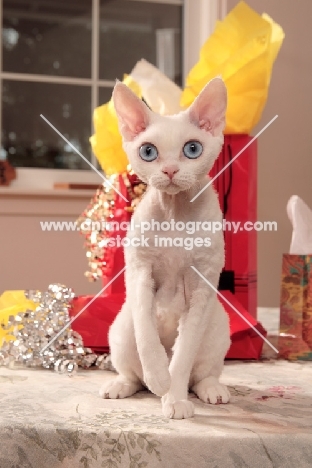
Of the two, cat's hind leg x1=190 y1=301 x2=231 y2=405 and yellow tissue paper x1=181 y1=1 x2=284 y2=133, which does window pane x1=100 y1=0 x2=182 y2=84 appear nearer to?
yellow tissue paper x1=181 y1=1 x2=284 y2=133

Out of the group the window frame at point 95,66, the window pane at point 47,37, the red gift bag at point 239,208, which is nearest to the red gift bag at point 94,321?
the red gift bag at point 239,208

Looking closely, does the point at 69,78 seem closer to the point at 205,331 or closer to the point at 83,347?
the point at 83,347

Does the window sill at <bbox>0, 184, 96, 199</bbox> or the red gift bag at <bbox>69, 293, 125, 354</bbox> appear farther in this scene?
the window sill at <bbox>0, 184, 96, 199</bbox>

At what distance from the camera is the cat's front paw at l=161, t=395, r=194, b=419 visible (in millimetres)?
625

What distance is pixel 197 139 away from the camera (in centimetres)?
66

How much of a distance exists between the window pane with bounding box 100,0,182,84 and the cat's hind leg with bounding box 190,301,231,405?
1405 millimetres

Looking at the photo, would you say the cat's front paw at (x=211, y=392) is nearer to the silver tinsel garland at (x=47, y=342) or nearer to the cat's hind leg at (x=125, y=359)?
the cat's hind leg at (x=125, y=359)

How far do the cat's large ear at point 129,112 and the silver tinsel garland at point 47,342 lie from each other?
366 mm

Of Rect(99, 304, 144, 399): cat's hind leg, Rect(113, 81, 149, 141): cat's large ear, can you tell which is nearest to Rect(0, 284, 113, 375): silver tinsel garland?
Rect(99, 304, 144, 399): cat's hind leg

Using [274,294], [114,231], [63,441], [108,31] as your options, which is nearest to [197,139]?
[63,441]

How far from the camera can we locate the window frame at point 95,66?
1872mm

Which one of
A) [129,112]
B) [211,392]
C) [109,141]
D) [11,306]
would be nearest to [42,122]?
[109,141]

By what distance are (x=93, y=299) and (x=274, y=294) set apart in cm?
103

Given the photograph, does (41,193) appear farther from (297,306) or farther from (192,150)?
(192,150)
